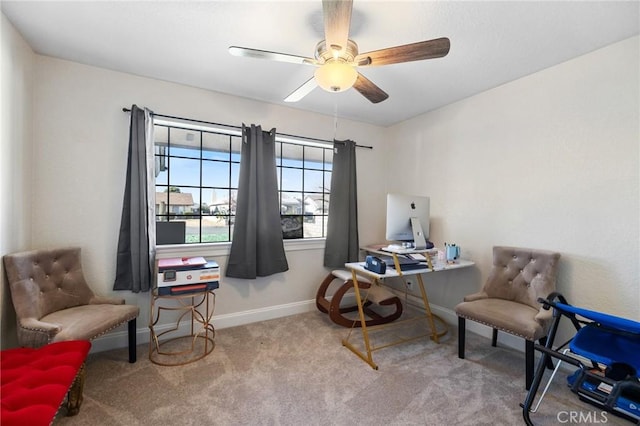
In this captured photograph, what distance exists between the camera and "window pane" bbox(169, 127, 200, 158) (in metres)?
2.93

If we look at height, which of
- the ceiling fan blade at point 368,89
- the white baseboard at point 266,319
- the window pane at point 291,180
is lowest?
the white baseboard at point 266,319

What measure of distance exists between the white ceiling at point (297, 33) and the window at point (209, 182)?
627 millimetres

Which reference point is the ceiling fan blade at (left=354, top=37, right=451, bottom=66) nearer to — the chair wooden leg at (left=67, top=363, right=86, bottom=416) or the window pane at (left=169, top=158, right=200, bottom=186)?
the window pane at (left=169, top=158, right=200, bottom=186)

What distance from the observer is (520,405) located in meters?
1.82

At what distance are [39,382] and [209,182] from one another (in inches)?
84.1

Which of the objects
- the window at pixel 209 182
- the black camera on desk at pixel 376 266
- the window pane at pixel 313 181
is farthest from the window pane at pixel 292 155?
A: the black camera on desk at pixel 376 266

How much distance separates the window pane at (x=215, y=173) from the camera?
3.08 metres

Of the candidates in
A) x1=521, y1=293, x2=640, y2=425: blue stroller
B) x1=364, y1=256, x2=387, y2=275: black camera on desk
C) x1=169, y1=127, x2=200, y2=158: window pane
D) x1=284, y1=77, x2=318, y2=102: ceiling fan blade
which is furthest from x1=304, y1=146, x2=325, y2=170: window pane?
x1=521, y1=293, x2=640, y2=425: blue stroller

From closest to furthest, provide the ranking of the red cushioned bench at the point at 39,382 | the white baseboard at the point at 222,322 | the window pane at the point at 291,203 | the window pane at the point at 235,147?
the red cushioned bench at the point at 39,382 → the white baseboard at the point at 222,322 → the window pane at the point at 235,147 → the window pane at the point at 291,203

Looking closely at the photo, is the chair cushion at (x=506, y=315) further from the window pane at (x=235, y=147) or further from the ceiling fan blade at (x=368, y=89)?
the window pane at (x=235, y=147)

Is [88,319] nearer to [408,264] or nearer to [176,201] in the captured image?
[176,201]

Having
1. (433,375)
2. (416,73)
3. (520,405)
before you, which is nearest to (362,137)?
(416,73)

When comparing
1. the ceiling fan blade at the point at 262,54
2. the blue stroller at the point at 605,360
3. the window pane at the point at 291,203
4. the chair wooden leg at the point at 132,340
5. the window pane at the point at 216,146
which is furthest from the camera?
the window pane at the point at 291,203

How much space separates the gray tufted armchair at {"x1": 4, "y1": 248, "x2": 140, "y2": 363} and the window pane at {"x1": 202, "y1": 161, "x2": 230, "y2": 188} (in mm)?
1293
